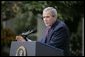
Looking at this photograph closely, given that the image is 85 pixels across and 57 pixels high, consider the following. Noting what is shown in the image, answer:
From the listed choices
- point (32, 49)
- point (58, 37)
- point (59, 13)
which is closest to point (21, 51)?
point (32, 49)

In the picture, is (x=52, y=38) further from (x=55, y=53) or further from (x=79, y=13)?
(x=79, y=13)

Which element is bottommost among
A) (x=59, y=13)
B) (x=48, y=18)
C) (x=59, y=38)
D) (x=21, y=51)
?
(x=21, y=51)

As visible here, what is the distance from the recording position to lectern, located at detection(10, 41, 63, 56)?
3232 millimetres

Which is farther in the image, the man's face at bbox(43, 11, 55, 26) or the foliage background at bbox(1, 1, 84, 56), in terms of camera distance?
the foliage background at bbox(1, 1, 84, 56)

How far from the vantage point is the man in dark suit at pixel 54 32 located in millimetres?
3873

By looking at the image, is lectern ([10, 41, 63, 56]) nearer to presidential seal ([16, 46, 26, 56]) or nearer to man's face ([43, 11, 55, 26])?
presidential seal ([16, 46, 26, 56])

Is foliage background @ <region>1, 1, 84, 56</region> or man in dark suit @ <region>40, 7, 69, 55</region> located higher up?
foliage background @ <region>1, 1, 84, 56</region>

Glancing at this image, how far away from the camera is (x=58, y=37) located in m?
3.88

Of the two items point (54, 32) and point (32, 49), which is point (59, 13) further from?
point (32, 49)

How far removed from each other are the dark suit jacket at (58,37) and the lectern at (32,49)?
41 cm

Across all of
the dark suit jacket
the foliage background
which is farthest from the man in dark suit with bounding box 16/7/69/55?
the foliage background

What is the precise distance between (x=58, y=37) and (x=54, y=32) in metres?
0.09

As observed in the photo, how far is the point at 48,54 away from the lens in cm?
336

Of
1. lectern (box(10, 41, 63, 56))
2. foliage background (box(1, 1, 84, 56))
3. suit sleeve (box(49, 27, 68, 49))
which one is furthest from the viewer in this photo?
foliage background (box(1, 1, 84, 56))
